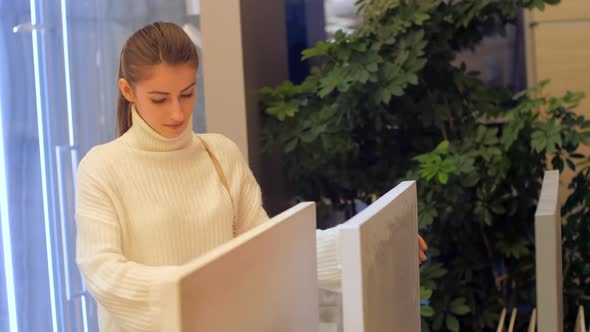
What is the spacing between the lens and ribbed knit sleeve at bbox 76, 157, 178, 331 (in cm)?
111

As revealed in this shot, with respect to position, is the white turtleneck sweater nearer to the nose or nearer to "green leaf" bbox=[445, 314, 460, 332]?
the nose

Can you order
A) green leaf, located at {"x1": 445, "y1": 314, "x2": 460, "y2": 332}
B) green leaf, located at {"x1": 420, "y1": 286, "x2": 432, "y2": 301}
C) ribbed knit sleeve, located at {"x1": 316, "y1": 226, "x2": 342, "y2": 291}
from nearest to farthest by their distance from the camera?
ribbed knit sleeve, located at {"x1": 316, "y1": 226, "x2": 342, "y2": 291} < green leaf, located at {"x1": 420, "y1": 286, "x2": 432, "y2": 301} < green leaf, located at {"x1": 445, "y1": 314, "x2": 460, "y2": 332}

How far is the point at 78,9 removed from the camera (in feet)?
7.86

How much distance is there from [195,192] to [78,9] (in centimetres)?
112

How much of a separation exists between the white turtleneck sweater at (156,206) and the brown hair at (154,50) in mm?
96

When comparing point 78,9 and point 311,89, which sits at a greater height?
point 78,9

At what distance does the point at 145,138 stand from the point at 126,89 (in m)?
0.09

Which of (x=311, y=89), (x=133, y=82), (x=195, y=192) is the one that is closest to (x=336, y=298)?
(x=195, y=192)

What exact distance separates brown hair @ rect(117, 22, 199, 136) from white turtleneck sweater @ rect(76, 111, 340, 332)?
0.31 feet

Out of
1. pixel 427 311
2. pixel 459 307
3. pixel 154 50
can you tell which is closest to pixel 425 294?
pixel 427 311

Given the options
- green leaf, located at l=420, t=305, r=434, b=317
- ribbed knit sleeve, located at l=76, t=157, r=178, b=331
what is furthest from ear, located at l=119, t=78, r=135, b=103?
green leaf, located at l=420, t=305, r=434, b=317

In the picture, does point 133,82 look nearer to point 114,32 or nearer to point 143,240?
point 143,240

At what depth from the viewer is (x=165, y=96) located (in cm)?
141

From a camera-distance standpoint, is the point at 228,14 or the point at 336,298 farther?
the point at 228,14
